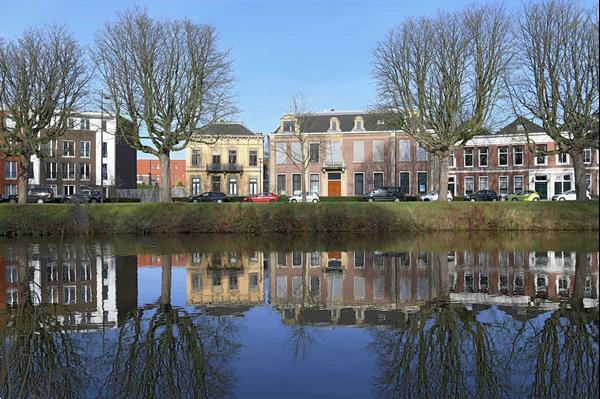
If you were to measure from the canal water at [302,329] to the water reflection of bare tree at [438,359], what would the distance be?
24 millimetres

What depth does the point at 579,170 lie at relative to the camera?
28406 mm

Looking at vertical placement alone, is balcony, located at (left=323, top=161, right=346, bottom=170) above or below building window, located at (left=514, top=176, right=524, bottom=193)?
above

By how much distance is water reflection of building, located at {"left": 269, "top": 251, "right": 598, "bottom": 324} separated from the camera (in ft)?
31.1

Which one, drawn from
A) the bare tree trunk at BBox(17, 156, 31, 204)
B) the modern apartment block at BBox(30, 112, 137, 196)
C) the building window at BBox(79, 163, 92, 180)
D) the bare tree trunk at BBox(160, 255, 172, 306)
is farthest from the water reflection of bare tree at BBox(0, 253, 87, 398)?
the building window at BBox(79, 163, 92, 180)

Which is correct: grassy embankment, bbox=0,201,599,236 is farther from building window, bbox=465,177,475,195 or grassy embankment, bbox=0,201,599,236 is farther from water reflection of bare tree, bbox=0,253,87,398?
building window, bbox=465,177,475,195

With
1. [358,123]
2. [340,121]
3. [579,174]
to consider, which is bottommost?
[579,174]

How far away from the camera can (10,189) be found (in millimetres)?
56312

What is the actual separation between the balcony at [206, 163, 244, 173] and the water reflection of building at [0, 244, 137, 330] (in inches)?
1649

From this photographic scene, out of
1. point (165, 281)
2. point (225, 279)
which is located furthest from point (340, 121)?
point (165, 281)

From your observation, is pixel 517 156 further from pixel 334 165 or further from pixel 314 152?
pixel 314 152

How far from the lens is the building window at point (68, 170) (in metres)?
60.1

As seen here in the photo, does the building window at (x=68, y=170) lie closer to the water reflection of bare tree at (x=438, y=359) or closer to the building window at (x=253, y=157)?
the building window at (x=253, y=157)

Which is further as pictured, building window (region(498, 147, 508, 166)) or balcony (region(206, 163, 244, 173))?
balcony (region(206, 163, 244, 173))

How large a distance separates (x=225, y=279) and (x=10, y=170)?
5230cm
